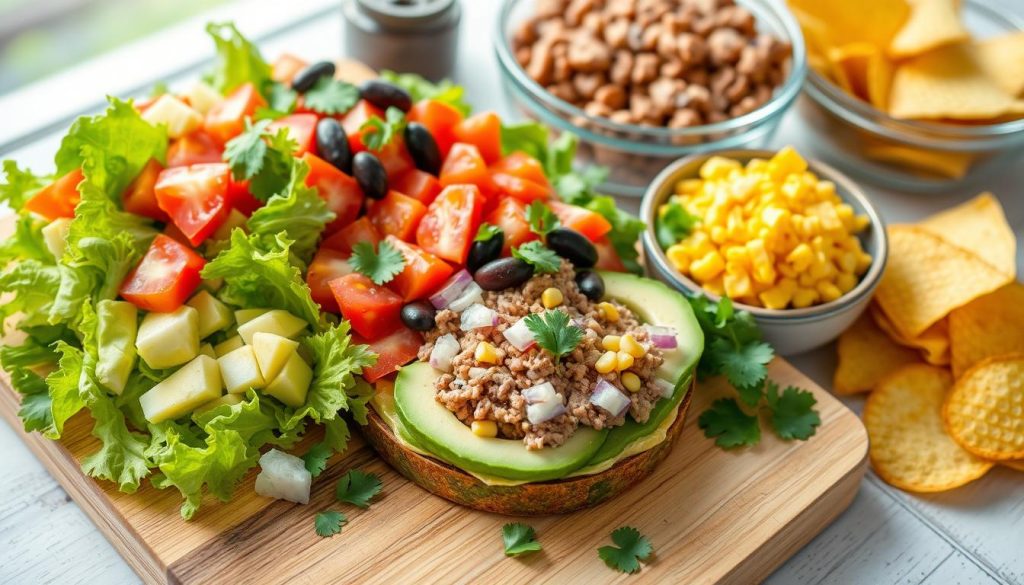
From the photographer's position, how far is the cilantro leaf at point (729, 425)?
11.3 feet

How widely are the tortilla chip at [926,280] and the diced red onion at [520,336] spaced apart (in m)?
1.63

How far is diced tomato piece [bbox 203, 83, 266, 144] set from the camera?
3.81 metres

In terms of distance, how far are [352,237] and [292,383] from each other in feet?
1.98

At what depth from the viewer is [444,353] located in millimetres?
3203

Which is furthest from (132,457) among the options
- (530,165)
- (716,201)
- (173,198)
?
(716,201)

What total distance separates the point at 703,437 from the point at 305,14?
3.41 meters

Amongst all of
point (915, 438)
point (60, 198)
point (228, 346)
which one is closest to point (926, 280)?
point (915, 438)

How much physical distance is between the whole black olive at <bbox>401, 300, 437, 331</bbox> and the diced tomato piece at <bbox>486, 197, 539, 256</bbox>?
37cm

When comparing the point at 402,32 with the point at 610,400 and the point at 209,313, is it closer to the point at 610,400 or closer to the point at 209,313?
the point at 209,313

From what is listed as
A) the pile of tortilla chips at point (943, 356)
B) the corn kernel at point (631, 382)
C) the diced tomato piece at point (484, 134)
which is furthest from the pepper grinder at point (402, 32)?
the corn kernel at point (631, 382)

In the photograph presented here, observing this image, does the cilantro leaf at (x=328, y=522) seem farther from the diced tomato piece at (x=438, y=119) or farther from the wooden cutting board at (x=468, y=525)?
the diced tomato piece at (x=438, y=119)

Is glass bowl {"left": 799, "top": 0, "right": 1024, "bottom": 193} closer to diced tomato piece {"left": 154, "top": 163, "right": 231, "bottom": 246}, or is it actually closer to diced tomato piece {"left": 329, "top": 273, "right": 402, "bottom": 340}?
diced tomato piece {"left": 329, "top": 273, "right": 402, "bottom": 340}

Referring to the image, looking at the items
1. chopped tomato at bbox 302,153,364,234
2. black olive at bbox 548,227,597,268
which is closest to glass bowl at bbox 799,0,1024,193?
black olive at bbox 548,227,597,268

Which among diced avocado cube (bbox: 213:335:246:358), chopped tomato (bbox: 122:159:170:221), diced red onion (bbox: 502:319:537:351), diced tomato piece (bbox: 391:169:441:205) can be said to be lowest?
diced avocado cube (bbox: 213:335:246:358)
